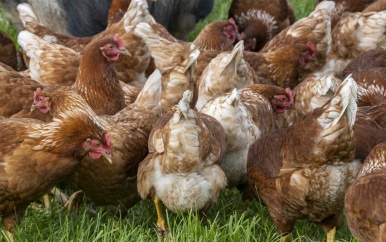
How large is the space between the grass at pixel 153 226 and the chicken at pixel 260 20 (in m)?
3.20

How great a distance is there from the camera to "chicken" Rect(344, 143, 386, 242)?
4.32 meters

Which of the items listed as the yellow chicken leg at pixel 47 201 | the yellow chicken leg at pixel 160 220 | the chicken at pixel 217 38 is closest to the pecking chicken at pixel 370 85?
the chicken at pixel 217 38

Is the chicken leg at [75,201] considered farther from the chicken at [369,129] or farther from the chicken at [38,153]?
the chicken at [369,129]

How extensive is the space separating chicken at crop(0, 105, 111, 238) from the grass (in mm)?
181

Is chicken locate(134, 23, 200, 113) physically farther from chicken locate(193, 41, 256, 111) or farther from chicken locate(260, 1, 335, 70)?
chicken locate(260, 1, 335, 70)

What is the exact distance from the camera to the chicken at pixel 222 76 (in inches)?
242

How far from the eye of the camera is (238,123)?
18.2ft

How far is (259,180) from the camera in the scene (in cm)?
518

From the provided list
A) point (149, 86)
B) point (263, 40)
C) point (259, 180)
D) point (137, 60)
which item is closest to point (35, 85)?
point (149, 86)

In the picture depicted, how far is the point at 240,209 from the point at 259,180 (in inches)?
25.4

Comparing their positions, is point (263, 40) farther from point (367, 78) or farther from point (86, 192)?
point (86, 192)

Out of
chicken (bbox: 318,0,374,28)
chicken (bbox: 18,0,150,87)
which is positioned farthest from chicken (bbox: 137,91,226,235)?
chicken (bbox: 318,0,374,28)

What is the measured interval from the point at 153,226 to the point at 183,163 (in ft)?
2.44

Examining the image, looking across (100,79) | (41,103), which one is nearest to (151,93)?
(100,79)
